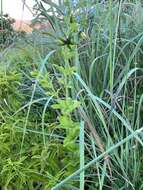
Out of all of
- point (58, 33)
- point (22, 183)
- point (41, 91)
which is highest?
point (58, 33)

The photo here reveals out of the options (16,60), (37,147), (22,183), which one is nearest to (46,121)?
(37,147)

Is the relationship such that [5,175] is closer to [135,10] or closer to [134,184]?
[134,184]

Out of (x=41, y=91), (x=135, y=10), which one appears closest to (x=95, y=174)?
(x=41, y=91)

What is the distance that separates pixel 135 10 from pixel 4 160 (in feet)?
3.31

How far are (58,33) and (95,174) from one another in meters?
0.69

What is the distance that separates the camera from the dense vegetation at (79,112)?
1312 mm

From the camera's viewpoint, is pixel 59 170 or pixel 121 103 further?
pixel 121 103

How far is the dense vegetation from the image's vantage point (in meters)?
1.31

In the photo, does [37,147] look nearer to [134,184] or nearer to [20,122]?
[20,122]

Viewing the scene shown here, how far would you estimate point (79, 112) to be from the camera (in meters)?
1.40

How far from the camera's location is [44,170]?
145 cm

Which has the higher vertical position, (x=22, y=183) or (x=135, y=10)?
(x=135, y=10)

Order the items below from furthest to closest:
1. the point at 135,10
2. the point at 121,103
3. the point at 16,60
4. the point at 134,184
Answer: the point at 16,60 < the point at 135,10 < the point at 121,103 < the point at 134,184

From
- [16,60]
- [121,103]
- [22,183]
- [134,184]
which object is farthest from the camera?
[16,60]
